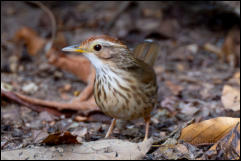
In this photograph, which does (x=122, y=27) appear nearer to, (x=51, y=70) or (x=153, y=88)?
(x=51, y=70)

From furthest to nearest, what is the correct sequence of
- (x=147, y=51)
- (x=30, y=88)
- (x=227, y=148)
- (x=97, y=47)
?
(x=30, y=88), (x=147, y=51), (x=97, y=47), (x=227, y=148)

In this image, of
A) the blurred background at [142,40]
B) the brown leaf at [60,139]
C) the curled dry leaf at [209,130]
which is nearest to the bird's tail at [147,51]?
the blurred background at [142,40]

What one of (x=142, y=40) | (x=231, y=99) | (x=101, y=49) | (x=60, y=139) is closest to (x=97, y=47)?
(x=101, y=49)

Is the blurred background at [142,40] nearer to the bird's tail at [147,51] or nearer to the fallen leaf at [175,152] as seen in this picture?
the bird's tail at [147,51]

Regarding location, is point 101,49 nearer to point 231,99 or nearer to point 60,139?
point 60,139

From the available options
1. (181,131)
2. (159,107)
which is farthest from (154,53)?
(181,131)

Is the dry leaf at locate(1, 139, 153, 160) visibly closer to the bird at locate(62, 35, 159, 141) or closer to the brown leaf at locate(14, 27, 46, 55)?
the bird at locate(62, 35, 159, 141)
